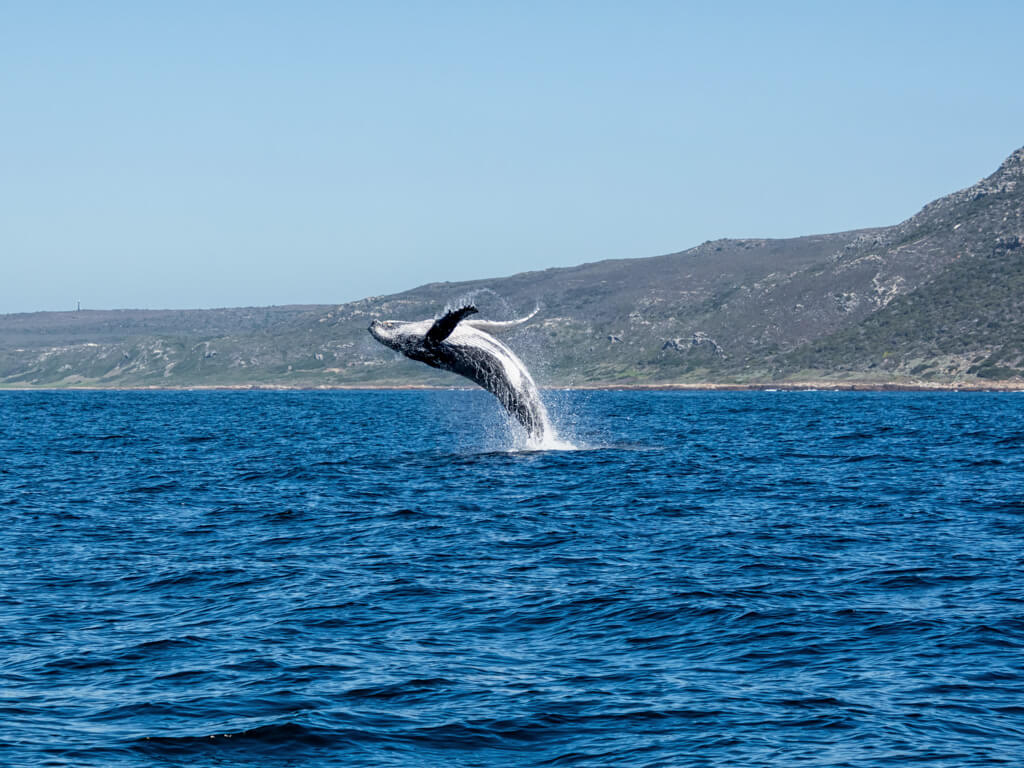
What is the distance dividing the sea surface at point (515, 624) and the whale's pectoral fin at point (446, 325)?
4416mm

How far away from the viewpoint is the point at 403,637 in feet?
54.6

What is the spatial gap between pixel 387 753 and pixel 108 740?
115 inches

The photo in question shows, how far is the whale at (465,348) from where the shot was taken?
34500 millimetres

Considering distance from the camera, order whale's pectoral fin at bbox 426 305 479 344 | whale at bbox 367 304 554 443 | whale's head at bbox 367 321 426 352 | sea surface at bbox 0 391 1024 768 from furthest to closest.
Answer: whale's head at bbox 367 321 426 352 → whale at bbox 367 304 554 443 → whale's pectoral fin at bbox 426 305 479 344 → sea surface at bbox 0 391 1024 768

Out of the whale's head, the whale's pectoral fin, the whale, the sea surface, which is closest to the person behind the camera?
the sea surface

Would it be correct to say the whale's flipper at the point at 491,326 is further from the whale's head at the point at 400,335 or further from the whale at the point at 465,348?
the whale's head at the point at 400,335

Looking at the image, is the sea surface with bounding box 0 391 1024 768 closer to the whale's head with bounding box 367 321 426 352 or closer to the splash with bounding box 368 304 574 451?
the splash with bounding box 368 304 574 451

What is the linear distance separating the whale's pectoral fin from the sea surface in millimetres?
4416

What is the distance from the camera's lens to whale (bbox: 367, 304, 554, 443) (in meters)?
34.5

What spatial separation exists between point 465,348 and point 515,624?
1955 centimetres

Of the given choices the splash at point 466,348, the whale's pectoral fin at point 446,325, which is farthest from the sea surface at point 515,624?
the whale's pectoral fin at point 446,325

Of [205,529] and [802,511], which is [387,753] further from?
[802,511]

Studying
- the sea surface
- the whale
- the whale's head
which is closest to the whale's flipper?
the whale

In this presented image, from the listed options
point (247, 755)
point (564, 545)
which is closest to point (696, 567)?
point (564, 545)
